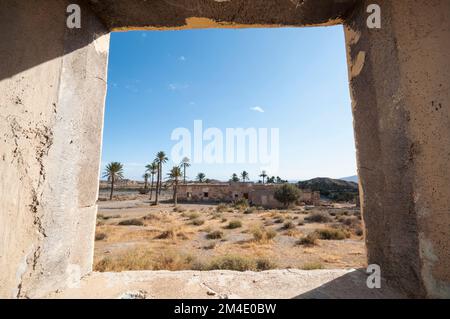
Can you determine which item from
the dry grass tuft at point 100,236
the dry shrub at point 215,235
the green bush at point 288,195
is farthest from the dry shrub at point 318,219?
the dry grass tuft at point 100,236

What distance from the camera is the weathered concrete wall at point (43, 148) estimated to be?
1254 millimetres

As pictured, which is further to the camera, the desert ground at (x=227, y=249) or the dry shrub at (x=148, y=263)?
the desert ground at (x=227, y=249)

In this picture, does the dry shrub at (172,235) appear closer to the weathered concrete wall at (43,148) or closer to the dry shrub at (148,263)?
the dry shrub at (148,263)

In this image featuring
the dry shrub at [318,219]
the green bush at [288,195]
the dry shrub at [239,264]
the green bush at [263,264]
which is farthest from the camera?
the green bush at [288,195]

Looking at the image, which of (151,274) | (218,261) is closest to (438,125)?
(151,274)

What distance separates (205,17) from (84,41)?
2.93 feet

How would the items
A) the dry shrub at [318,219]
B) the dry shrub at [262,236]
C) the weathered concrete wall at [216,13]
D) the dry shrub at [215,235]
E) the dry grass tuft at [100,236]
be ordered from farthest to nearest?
the dry shrub at [318,219]
the dry shrub at [215,235]
the dry grass tuft at [100,236]
the dry shrub at [262,236]
the weathered concrete wall at [216,13]

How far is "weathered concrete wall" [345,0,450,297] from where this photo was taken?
1225mm

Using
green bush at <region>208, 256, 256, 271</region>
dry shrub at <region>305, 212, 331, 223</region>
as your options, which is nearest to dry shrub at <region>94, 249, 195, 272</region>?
A: green bush at <region>208, 256, 256, 271</region>

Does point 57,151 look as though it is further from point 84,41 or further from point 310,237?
point 310,237

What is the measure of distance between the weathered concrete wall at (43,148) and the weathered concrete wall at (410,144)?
2.00 metres

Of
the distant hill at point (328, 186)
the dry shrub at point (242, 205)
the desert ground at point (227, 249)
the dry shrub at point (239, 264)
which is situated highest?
the distant hill at point (328, 186)

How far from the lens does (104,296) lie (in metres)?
1.38

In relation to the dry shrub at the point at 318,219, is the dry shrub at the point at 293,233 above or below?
below
